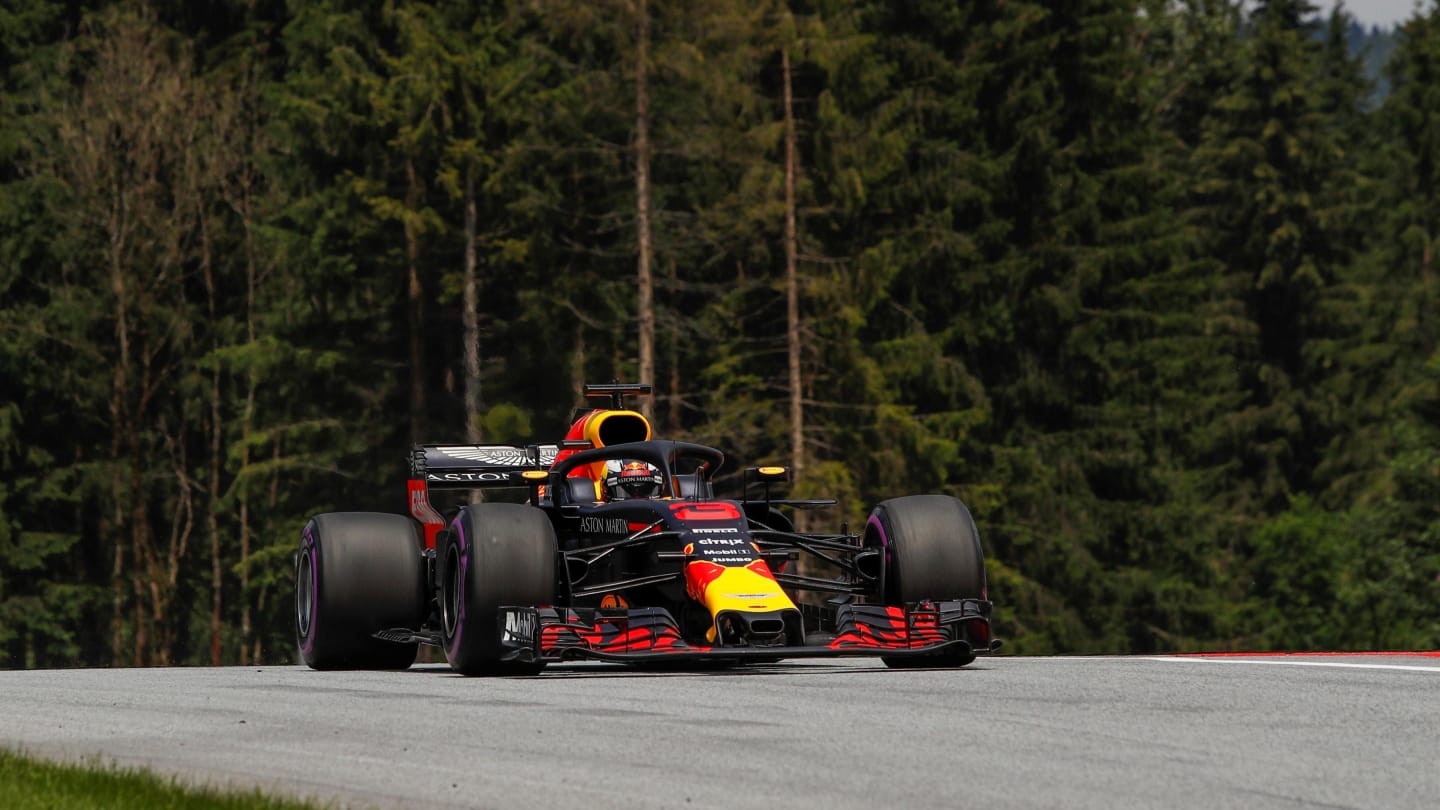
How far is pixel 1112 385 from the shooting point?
53.7 meters

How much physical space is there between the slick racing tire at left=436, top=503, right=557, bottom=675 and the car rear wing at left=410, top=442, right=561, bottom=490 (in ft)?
12.5

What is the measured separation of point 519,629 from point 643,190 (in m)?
29.7

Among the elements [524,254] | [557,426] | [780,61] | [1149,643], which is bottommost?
[1149,643]

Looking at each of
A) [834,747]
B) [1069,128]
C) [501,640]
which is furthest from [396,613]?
[1069,128]

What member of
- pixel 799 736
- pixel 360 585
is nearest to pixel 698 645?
pixel 360 585

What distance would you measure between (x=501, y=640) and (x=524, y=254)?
110ft

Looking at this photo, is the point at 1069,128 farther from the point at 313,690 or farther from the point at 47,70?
the point at 313,690

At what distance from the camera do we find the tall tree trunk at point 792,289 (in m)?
43.7

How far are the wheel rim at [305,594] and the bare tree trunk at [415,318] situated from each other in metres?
31.3

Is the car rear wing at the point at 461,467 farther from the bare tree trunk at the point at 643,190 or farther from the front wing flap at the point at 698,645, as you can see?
the bare tree trunk at the point at 643,190

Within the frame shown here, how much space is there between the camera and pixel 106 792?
30.6 ft

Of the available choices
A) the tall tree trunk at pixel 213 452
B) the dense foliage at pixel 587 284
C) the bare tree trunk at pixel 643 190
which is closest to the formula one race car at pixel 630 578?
the bare tree trunk at pixel 643 190

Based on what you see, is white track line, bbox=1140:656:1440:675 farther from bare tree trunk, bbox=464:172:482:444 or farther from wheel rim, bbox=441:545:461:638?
bare tree trunk, bbox=464:172:482:444

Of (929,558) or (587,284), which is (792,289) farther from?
(929,558)
